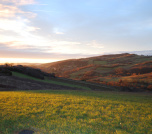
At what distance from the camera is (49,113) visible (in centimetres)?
873

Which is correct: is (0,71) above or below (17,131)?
above

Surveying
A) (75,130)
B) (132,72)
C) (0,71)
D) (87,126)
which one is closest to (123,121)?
(87,126)

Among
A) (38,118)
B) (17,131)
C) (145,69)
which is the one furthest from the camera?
(145,69)

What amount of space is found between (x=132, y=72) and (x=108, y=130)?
2109 inches

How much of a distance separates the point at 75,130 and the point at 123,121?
311cm

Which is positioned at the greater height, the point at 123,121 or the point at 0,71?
the point at 0,71

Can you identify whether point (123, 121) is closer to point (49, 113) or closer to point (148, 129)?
point (148, 129)

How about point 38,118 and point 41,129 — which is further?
point 38,118

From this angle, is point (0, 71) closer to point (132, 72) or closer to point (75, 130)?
point (75, 130)

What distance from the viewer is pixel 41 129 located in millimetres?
6441

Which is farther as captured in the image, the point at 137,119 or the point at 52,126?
the point at 137,119

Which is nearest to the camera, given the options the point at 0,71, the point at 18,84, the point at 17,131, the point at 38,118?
the point at 17,131

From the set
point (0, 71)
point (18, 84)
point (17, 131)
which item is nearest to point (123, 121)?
point (17, 131)

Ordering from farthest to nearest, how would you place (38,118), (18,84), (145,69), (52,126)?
(145,69) → (18,84) → (38,118) → (52,126)
